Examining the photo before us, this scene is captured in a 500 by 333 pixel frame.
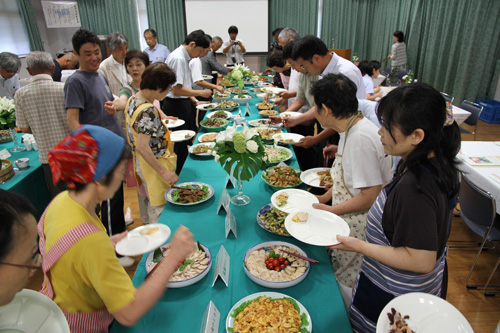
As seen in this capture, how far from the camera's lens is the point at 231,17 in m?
7.86

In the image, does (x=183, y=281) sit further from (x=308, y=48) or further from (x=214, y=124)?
(x=214, y=124)

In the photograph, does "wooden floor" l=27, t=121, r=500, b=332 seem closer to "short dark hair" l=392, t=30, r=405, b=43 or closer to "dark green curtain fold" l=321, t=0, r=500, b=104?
"dark green curtain fold" l=321, t=0, r=500, b=104

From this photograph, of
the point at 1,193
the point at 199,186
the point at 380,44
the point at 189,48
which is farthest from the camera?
the point at 380,44

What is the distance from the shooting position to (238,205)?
1844 mm

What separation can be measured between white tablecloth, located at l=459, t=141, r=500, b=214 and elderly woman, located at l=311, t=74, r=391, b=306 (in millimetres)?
857

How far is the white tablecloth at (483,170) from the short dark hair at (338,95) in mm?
Result: 976

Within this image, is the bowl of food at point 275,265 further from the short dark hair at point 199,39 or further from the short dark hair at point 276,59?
the short dark hair at point 276,59

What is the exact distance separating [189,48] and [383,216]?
3.18m

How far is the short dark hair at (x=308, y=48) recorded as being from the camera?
235cm

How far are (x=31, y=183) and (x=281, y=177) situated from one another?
2.09 metres

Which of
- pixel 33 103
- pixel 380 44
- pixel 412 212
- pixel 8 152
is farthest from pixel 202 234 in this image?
pixel 380 44

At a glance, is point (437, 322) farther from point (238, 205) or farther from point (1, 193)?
point (1, 193)

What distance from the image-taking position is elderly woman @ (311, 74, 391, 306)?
1.41m

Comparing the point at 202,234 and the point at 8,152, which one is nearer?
the point at 202,234
